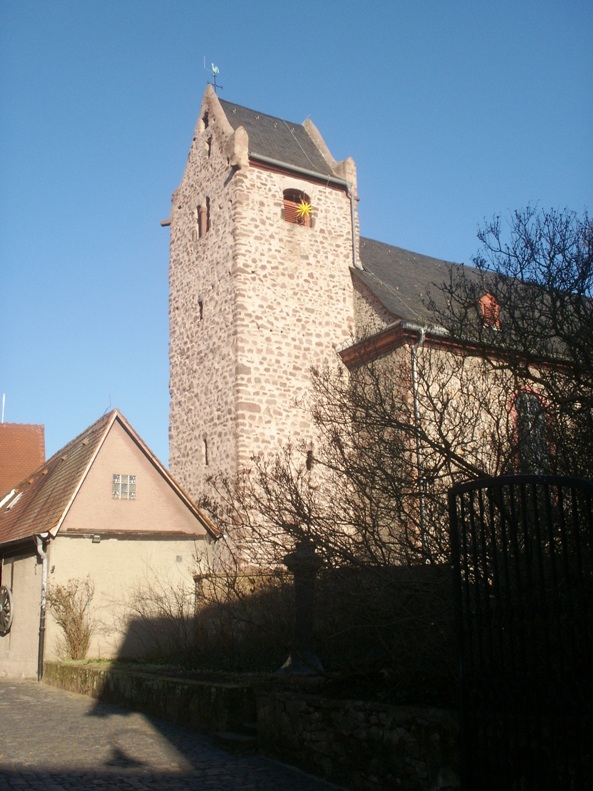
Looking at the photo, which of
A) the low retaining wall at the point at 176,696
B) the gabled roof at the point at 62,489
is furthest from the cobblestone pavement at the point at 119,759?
the gabled roof at the point at 62,489

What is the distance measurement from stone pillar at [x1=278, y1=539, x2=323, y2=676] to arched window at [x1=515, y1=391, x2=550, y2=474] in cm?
245

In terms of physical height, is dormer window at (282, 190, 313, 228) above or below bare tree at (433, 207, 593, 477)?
above

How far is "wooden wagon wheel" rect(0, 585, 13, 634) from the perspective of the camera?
1642 cm

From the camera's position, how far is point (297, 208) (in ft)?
66.4

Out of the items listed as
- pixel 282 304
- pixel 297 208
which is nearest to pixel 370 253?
pixel 297 208

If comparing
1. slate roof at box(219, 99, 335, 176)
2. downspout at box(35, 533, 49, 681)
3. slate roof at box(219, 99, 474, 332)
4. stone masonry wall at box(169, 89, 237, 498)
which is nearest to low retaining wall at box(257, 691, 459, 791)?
downspout at box(35, 533, 49, 681)

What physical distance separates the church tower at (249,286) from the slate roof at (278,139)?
0.05 metres

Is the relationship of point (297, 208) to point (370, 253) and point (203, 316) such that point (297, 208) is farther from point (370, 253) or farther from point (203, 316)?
point (203, 316)

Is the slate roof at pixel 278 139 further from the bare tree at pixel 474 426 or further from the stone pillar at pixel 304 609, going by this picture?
the stone pillar at pixel 304 609

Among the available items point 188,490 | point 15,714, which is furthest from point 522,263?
point 188,490

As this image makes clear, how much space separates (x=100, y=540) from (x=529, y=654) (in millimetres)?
11945

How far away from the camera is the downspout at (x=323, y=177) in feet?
64.6

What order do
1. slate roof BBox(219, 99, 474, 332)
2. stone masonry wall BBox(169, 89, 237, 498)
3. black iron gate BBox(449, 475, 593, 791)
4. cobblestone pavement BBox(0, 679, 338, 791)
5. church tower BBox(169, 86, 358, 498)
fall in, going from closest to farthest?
black iron gate BBox(449, 475, 593, 791) < cobblestone pavement BBox(0, 679, 338, 791) < church tower BBox(169, 86, 358, 498) < stone masonry wall BBox(169, 89, 237, 498) < slate roof BBox(219, 99, 474, 332)

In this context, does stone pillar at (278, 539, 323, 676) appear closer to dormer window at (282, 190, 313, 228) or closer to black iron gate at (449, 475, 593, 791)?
black iron gate at (449, 475, 593, 791)
